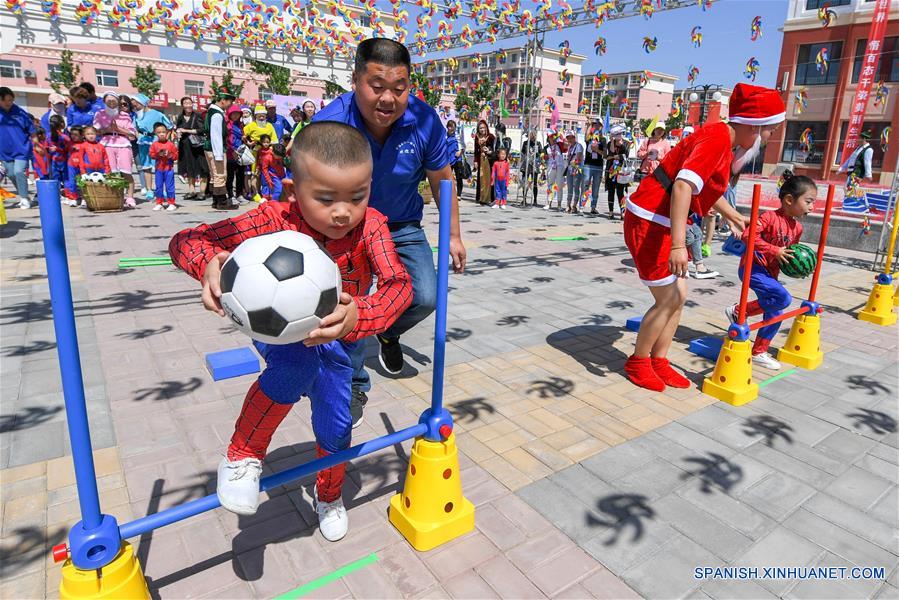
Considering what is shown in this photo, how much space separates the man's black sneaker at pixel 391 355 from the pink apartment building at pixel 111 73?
4861 cm

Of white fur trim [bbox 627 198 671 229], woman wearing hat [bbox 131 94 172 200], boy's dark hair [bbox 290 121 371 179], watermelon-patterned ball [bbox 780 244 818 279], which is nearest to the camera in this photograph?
boy's dark hair [bbox 290 121 371 179]

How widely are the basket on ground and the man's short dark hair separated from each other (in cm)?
1066

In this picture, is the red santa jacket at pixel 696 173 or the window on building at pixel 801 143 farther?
the window on building at pixel 801 143

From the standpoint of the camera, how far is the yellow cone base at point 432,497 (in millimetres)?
2436

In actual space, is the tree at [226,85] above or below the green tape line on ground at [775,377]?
above

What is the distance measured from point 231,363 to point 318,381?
225cm

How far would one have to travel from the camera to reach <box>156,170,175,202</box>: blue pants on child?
11703 mm

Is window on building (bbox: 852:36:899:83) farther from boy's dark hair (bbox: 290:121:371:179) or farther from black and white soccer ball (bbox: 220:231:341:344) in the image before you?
black and white soccer ball (bbox: 220:231:341:344)

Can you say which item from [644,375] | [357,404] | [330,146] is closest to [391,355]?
[357,404]

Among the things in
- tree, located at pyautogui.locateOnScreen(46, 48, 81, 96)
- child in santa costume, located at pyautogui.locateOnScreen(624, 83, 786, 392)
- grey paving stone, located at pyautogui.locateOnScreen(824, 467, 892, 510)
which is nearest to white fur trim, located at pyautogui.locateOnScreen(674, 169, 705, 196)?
child in santa costume, located at pyautogui.locateOnScreen(624, 83, 786, 392)

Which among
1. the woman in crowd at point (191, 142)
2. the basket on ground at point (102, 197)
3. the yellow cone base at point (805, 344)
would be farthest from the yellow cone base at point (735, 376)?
the basket on ground at point (102, 197)

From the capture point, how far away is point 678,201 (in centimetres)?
363

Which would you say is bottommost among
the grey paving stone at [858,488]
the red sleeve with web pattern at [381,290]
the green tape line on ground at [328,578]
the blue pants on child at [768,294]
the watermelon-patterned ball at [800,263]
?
the green tape line on ground at [328,578]

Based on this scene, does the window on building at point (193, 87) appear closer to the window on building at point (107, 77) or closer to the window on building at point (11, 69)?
the window on building at point (107, 77)
